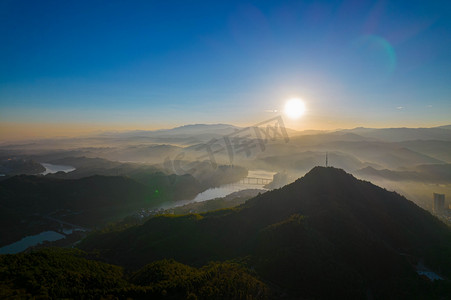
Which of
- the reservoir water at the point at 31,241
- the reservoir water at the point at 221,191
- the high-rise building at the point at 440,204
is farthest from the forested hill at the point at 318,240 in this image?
the reservoir water at the point at 221,191

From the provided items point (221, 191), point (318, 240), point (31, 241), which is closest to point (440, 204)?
point (318, 240)

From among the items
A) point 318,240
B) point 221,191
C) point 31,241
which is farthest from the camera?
point 221,191

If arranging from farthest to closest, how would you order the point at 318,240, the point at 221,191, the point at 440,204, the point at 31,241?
the point at 221,191, the point at 440,204, the point at 31,241, the point at 318,240

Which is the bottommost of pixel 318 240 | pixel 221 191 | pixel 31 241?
pixel 221 191

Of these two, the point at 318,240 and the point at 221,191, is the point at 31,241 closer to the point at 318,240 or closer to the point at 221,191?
the point at 318,240

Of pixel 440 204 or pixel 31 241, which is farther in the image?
pixel 440 204

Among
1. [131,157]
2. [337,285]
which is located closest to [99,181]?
[337,285]

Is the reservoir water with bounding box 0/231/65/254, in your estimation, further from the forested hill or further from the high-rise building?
the high-rise building

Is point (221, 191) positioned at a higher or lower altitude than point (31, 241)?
lower
